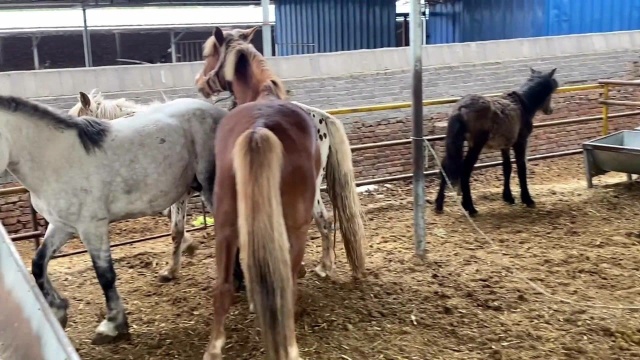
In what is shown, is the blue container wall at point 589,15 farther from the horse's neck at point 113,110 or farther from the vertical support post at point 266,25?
the horse's neck at point 113,110

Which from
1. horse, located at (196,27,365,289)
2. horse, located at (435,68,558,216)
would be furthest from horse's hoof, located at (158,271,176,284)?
horse, located at (435,68,558,216)

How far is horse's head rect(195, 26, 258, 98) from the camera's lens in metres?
3.83

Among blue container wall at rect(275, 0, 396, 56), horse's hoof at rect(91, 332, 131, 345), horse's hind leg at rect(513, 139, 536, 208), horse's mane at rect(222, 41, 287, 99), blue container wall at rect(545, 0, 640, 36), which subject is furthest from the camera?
blue container wall at rect(275, 0, 396, 56)

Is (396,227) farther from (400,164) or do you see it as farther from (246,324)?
(400,164)

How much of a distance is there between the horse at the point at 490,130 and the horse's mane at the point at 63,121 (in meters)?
3.23

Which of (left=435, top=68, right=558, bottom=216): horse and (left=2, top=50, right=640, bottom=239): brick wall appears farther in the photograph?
(left=2, top=50, right=640, bottom=239): brick wall

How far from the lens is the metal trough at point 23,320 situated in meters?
1.58

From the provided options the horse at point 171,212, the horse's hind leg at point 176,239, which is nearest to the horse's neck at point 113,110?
the horse at point 171,212

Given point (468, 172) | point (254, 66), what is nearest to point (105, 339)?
point (254, 66)

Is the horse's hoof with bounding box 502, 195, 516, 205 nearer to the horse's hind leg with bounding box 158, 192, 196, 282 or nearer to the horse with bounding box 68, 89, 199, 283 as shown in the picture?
the horse with bounding box 68, 89, 199, 283

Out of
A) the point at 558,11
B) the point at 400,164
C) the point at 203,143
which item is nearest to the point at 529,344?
the point at 203,143

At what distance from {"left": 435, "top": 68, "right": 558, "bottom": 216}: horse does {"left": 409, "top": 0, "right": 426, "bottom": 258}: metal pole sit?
43.1 inches

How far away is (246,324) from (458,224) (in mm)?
2547

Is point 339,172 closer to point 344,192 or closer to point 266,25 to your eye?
point 344,192
